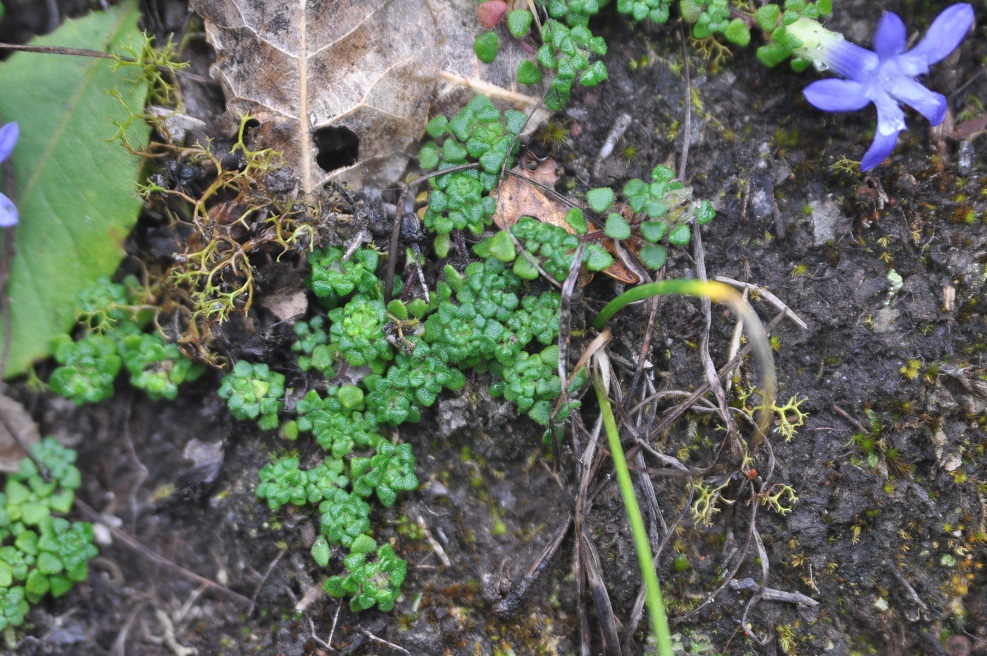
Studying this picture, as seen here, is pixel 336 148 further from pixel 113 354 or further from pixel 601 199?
pixel 113 354

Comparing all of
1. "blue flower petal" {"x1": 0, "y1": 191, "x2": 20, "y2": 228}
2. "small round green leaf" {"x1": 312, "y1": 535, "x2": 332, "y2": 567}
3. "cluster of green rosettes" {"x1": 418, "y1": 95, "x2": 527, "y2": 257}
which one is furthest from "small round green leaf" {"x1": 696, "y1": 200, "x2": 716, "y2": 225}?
"blue flower petal" {"x1": 0, "y1": 191, "x2": 20, "y2": 228}

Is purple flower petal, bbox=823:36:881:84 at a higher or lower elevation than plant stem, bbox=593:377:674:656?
higher

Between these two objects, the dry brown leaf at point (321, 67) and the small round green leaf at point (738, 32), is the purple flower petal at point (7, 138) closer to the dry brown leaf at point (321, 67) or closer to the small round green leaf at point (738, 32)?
the dry brown leaf at point (321, 67)

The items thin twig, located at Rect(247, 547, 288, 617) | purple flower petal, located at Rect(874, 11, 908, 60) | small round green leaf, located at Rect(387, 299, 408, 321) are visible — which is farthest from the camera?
thin twig, located at Rect(247, 547, 288, 617)

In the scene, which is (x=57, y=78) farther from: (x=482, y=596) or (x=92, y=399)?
(x=482, y=596)

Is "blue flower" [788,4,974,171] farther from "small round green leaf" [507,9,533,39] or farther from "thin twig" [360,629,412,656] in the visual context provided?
"thin twig" [360,629,412,656]

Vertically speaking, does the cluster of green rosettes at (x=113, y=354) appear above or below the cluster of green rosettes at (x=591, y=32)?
below

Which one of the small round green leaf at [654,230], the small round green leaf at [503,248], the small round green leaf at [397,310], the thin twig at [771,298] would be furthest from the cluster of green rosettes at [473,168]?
the thin twig at [771,298]
